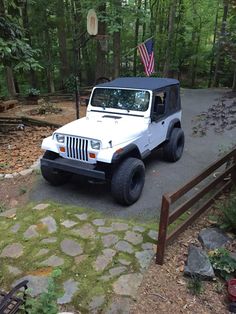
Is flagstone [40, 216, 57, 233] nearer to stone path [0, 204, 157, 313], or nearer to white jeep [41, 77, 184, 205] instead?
stone path [0, 204, 157, 313]

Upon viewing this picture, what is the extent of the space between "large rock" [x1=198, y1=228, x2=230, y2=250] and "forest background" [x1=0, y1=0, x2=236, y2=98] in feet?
7.99

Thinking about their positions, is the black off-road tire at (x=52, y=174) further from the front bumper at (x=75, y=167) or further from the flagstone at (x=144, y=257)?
the flagstone at (x=144, y=257)

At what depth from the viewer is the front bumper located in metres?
4.13

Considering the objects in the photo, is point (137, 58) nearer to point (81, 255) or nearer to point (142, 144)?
point (142, 144)

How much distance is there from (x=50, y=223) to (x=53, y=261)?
→ 0.75 m

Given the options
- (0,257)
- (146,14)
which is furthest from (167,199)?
(146,14)

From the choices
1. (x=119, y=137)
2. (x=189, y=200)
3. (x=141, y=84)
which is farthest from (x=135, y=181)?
(x=141, y=84)

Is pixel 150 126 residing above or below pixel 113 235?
above

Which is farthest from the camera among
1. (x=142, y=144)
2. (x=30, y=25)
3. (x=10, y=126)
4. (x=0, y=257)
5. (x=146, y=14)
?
(x=30, y=25)

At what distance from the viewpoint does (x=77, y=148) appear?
4332 millimetres

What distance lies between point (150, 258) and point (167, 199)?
2.54 ft

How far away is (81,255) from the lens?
10.9 feet

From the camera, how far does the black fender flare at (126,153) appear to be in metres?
4.12

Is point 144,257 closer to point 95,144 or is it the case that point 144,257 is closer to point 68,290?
point 68,290
